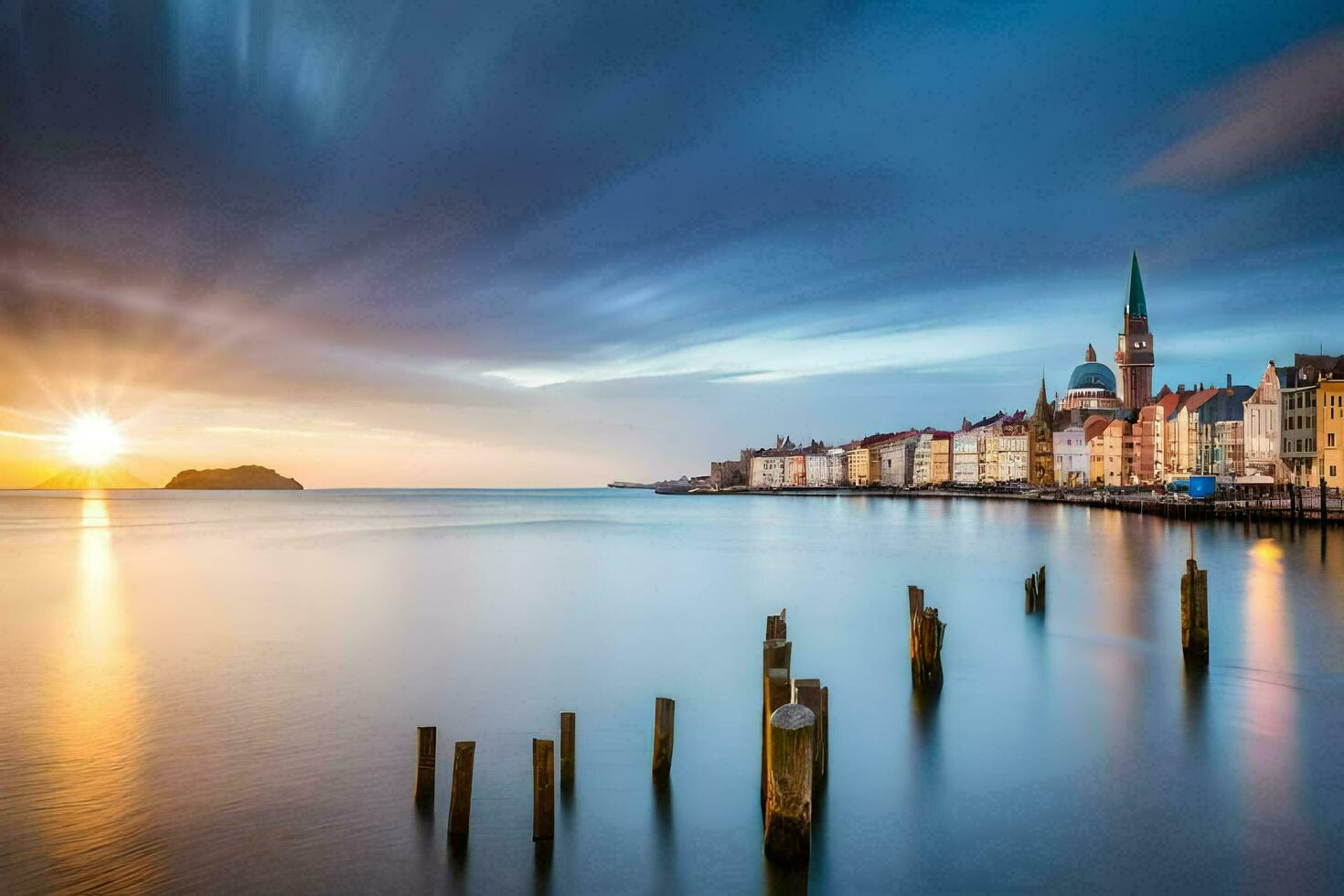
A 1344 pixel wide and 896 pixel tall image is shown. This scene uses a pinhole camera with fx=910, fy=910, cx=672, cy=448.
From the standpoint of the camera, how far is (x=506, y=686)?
17188 mm

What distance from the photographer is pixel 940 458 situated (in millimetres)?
175250

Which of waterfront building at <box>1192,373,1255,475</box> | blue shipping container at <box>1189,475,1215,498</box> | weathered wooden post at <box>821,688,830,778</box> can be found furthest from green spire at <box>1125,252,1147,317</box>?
weathered wooden post at <box>821,688,830,778</box>

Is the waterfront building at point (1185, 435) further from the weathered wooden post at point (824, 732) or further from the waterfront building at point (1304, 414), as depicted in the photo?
the weathered wooden post at point (824, 732)

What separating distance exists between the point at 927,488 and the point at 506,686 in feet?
540

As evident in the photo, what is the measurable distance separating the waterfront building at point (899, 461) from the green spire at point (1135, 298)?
172 feet

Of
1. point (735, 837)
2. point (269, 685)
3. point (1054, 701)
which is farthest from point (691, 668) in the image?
point (735, 837)

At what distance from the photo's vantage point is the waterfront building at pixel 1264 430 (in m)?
86.3

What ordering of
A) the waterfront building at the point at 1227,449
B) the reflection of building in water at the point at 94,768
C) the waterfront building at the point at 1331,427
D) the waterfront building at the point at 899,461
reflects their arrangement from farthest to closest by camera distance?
the waterfront building at the point at 899,461 < the waterfront building at the point at 1227,449 < the waterfront building at the point at 1331,427 < the reflection of building in water at the point at 94,768

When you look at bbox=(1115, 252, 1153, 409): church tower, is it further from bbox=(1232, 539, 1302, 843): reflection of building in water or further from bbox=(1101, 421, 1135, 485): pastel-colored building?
bbox=(1232, 539, 1302, 843): reflection of building in water

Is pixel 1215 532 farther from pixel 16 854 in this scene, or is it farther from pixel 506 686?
pixel 16 854

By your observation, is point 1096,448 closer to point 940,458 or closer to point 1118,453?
point 1118,453

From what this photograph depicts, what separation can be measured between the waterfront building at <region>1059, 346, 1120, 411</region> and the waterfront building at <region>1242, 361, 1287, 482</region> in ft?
239

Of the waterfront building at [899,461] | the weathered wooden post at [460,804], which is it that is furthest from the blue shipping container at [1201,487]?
the waterfront building at [899,461]

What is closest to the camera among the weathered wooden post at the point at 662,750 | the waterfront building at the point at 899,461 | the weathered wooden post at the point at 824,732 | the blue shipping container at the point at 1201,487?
the weathered wooden post at the point at 824,732
